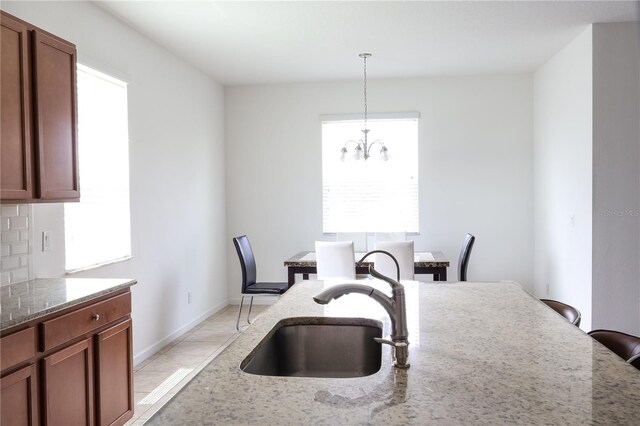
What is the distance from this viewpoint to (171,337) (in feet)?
15.4

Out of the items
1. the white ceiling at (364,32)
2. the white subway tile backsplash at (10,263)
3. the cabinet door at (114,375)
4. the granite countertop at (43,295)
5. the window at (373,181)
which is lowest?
the cabinet door at (114,375)

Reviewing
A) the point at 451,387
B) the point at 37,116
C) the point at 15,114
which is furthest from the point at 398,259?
the point at 451,387

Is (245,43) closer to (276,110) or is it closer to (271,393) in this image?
(276,110)

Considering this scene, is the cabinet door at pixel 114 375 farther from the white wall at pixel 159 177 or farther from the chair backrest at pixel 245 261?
the chair backrest at pixel 245 261

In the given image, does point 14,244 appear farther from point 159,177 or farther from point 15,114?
point 159,177

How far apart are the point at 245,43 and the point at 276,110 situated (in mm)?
1715

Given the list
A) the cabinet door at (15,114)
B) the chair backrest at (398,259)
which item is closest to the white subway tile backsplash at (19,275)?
the cabinet door at (15,114)

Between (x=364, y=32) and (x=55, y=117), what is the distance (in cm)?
257

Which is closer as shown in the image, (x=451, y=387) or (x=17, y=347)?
(x=451, y=387)

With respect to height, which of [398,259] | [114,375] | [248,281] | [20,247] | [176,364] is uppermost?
[20,247]

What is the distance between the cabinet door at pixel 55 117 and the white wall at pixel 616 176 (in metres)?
3.80

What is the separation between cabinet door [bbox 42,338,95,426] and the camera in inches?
83.6

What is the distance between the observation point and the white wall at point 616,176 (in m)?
4.17

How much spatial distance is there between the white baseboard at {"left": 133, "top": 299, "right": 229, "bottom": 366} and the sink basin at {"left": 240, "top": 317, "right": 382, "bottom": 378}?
2.68 meters
